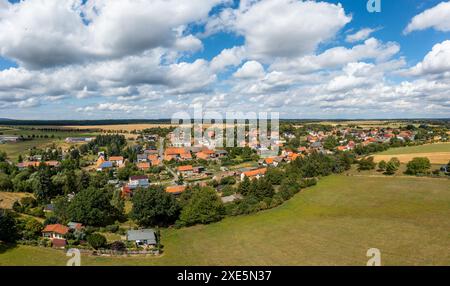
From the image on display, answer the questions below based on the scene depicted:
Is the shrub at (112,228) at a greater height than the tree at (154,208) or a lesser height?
lesser

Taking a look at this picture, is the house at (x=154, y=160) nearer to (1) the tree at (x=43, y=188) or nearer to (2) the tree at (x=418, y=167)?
(1) the tree at (x=43, y=188)

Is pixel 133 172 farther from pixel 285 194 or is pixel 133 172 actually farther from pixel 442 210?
pixel 442 210

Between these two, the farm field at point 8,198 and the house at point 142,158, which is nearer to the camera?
the farm field at point 8,198

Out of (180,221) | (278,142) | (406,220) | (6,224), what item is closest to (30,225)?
(6,224)

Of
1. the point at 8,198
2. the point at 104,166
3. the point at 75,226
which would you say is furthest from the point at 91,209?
the point at 104,166

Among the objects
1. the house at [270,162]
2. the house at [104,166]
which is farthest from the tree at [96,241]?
the house at [270,162]

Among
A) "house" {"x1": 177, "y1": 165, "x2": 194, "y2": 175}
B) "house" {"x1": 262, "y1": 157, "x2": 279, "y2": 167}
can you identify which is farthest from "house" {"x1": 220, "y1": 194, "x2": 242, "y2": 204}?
"house" {"x1": 262, "y1": 157, "x2": 279, "y2": 167}
